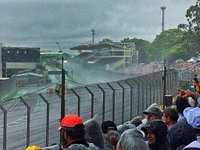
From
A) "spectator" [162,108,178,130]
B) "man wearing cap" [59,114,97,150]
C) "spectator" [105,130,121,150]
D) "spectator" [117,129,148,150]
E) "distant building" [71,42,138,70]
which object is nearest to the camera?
"spectator" [117,129,148,150]

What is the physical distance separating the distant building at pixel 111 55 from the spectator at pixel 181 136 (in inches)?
3077

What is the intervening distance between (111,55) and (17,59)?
2427 centimetres

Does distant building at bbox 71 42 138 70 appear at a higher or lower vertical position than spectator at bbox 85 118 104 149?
higher

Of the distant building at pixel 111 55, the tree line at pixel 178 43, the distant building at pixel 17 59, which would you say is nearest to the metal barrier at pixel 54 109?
the tree line at pixel 178 43

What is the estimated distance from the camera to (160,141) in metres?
4.31

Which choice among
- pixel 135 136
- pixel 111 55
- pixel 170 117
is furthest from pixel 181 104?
pixel 111 55

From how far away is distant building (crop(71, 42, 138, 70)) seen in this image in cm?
8600

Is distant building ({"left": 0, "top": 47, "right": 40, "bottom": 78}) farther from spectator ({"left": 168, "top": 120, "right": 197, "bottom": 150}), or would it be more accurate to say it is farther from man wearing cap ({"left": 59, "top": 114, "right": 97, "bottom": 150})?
man wearing cap ({"left": 59, "top": 114, "right": 97, "bottom": 150})

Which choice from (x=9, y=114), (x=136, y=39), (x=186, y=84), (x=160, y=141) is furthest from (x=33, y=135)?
(x=136, y=39)

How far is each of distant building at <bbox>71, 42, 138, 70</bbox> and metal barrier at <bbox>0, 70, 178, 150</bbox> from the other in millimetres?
70863

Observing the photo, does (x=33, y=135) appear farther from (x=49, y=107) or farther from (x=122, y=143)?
(x=122, y=143)

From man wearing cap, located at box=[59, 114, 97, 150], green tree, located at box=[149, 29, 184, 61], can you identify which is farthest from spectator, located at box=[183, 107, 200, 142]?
green tree, located at box=[149, 29, 184, 61]

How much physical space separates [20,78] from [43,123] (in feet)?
90.7

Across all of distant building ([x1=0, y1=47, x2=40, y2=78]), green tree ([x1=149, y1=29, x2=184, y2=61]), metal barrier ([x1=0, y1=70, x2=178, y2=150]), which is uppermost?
green tree ([x1=149, y1=29, x2=184, y2=61])
